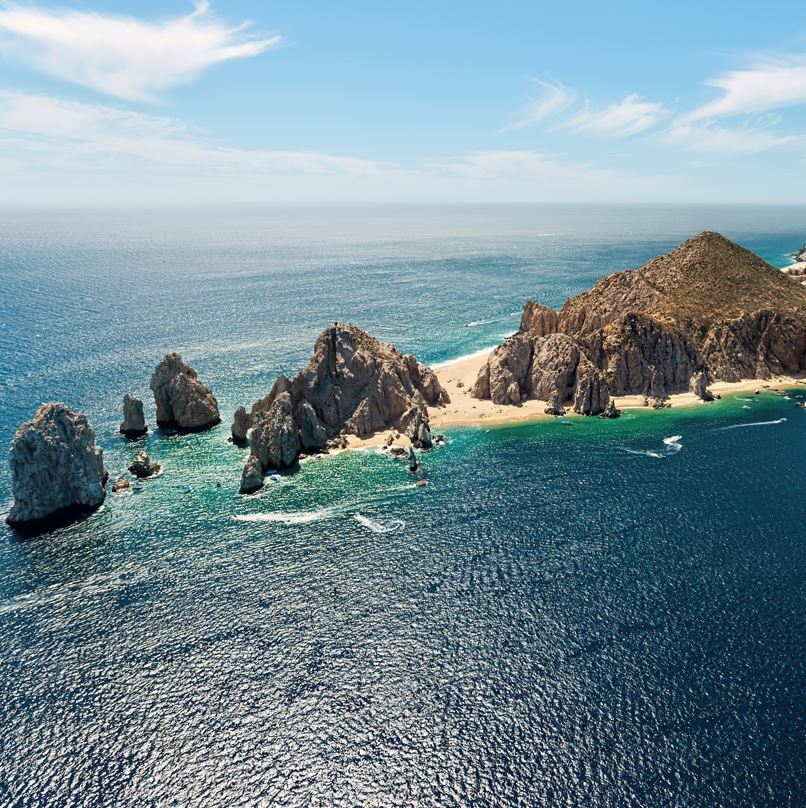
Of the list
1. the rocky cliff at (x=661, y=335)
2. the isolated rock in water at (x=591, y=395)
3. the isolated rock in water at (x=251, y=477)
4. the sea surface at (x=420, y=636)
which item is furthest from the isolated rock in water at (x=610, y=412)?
the isolated rock in water at (x=251, y=477)

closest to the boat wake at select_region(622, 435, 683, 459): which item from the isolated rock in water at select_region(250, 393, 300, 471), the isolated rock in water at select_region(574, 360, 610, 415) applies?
the isolated rock in water at select_region(574, 360, 610, 415)

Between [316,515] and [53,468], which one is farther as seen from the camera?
[316,515]

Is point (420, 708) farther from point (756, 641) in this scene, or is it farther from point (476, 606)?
point (756, 641)

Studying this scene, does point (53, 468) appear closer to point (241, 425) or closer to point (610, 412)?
point (241, 425)

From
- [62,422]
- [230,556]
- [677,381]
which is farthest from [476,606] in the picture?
[677,381]

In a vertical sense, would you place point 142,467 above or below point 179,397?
below

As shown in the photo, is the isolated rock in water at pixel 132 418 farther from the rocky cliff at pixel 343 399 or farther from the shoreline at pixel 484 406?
the shoreline at pixel 484 406

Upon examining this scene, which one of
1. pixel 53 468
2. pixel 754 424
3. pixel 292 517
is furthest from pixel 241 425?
pixel 754 424
